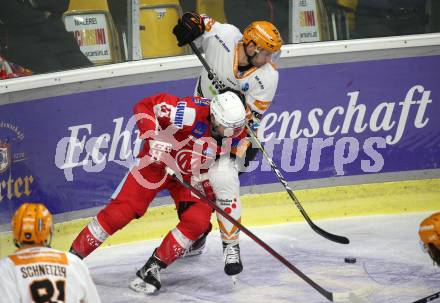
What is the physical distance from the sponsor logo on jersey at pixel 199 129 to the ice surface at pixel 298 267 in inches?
34.3

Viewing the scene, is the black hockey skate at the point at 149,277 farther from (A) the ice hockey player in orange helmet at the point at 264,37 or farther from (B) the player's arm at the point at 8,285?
(B) the player's arm at the point at 8,285

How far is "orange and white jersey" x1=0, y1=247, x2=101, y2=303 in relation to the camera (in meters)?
4.00

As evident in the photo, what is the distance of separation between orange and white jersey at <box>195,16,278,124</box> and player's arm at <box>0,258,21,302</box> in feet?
8.27

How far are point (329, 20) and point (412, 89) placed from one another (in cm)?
77

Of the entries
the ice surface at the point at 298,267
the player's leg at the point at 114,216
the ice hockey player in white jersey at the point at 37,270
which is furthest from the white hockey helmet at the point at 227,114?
the ice hockey player in white jersey at the point at 37,270

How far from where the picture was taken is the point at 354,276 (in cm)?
606

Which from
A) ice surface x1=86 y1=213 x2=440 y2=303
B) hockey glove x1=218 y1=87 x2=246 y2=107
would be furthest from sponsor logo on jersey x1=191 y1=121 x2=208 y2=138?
ice surface x1=86 y1=213 x2=440 y2=303

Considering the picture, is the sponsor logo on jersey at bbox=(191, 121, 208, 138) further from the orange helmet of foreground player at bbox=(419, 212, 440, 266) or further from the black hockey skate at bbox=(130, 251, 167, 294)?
the orange helmet of foreground player at bbox=(419, 212, 440, 266)

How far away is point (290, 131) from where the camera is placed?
725 centimetres

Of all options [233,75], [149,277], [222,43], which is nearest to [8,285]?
[149,277]

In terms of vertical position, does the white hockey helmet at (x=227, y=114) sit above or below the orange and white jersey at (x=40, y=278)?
above

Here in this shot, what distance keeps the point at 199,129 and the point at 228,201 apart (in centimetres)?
44

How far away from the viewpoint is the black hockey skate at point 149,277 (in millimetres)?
5824

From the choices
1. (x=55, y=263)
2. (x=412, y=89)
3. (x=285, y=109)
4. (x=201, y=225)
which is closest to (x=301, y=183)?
(x=285, y=109)
